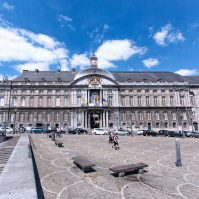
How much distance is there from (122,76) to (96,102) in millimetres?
14715

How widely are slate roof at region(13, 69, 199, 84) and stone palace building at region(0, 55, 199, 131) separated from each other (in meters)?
0.45

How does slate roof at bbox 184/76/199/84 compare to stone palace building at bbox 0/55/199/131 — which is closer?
stone palace building at bbox 0/55/199/131

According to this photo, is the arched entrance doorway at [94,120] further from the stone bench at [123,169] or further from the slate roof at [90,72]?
the stone bench at [123,169]

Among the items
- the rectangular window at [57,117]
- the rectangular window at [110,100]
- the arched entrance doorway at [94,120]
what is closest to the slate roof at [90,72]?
the rectangular window at [110,100]

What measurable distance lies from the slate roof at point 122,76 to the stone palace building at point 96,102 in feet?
1.49

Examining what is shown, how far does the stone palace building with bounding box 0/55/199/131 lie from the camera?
2190 inches

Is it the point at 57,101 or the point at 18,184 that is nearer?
the point at 18,184

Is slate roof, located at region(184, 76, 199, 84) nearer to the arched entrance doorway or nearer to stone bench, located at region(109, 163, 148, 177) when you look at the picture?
the arched entrance doorway

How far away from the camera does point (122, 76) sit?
6350 centimetres

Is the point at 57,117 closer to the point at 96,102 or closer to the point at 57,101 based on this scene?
the point at 57,101

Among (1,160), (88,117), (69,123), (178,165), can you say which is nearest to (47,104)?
(69,123)

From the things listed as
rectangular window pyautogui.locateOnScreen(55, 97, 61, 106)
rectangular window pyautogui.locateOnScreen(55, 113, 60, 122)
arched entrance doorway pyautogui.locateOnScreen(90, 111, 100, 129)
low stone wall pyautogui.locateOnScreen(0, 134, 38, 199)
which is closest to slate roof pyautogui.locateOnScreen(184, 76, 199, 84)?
arched entrance doorway pyautogui.locateOnScreen(90, 111, 100, 129)

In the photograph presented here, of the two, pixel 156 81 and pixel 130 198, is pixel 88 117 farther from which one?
pixel 130 198

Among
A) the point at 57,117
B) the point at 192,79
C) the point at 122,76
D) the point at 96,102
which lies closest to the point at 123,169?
the point at 96,102
